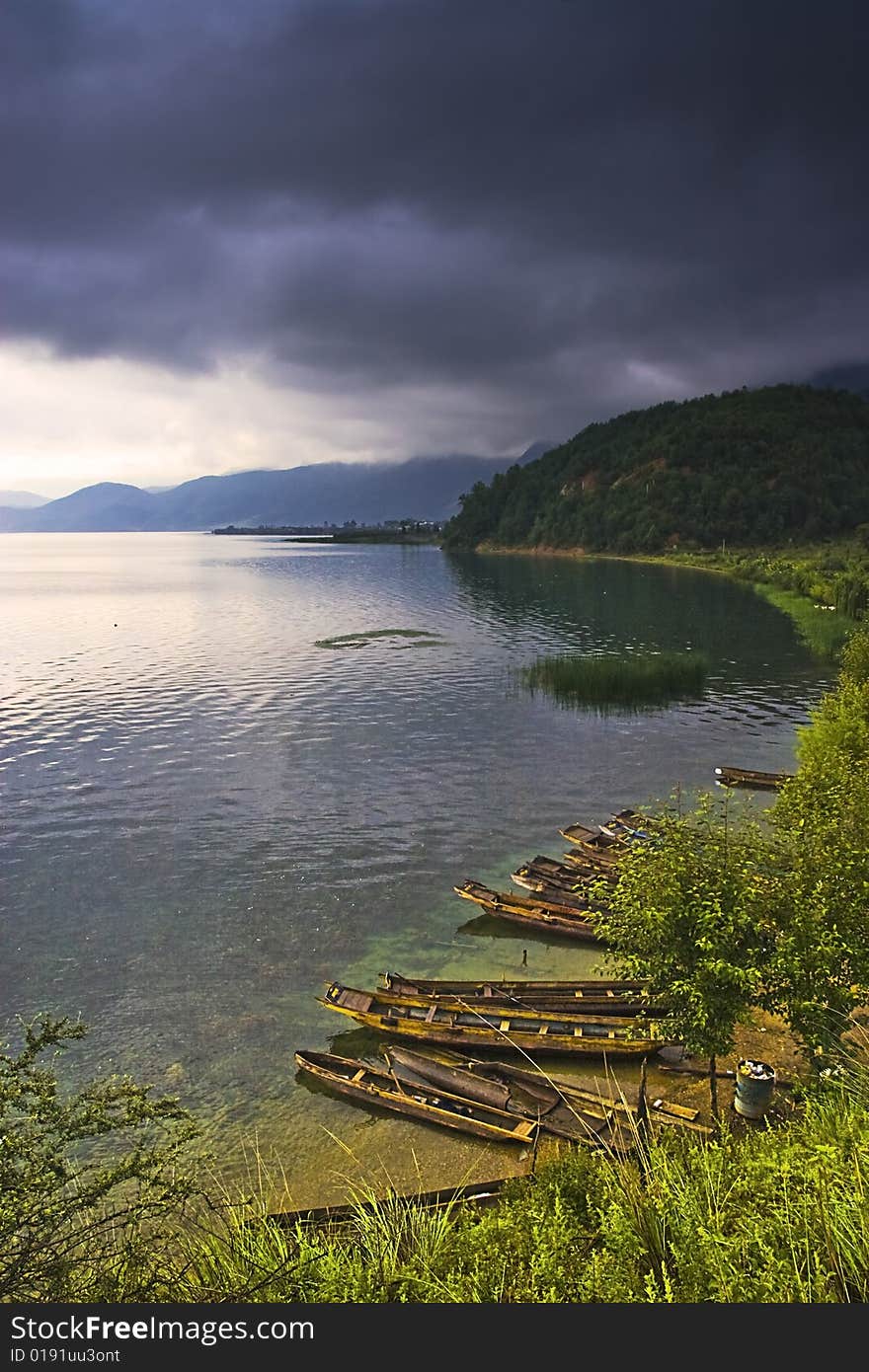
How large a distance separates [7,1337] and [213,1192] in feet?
49.6

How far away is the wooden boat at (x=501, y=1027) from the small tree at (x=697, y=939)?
13.8ft

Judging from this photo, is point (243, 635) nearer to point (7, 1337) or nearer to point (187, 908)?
point (187, 908)

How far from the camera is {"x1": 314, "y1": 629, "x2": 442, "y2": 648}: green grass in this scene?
11762 cm

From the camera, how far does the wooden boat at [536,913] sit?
3619 cm

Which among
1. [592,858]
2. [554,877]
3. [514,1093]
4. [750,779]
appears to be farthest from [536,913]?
[750,779]

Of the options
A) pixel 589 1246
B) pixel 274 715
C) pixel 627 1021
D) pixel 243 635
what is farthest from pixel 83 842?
pixel 243 635

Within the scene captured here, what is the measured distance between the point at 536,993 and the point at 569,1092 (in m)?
6.01

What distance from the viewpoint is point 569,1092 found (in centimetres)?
2445

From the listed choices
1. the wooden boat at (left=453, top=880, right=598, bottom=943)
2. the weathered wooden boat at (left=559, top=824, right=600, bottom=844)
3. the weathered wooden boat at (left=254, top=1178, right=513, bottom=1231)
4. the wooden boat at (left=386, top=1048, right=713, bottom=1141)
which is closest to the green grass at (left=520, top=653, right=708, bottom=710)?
the weathered wooden boat at (left=559, top=824, right=600, bottom=844)

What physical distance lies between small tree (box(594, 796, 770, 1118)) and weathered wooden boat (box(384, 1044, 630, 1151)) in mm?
3818

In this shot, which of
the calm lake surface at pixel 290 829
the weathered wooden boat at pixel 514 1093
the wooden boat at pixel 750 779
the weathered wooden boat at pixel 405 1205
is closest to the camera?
the weathered wooden boat at pixel 405 1205

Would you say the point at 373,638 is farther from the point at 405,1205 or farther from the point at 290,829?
the point at 405,1205

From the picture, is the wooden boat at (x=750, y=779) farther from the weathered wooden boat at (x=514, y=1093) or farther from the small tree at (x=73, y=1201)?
the small tree at (x=73, y=1201)

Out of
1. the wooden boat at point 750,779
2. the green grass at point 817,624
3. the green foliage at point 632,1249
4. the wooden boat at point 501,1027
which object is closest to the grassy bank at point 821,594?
the green grass at point 817,624
